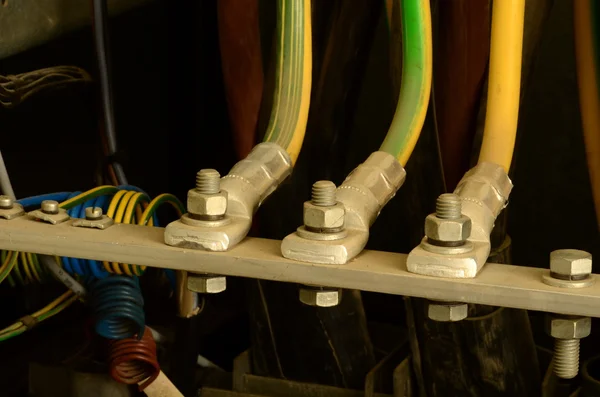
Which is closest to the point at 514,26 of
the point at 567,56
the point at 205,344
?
the point at 567,56

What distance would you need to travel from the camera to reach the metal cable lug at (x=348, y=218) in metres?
0.62

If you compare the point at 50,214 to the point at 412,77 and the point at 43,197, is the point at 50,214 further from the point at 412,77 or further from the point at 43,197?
the point at 412,77

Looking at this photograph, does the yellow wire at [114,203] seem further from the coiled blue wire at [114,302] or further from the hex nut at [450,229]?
the hex nut at [450,229]

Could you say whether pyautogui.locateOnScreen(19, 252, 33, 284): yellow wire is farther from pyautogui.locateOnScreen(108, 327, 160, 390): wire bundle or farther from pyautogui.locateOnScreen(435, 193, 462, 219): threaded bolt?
pyautogui.locateOnScreen(435, 193, 462, 219): threaded bolt

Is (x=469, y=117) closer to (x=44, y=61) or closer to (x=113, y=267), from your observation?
(x=113, y=267)

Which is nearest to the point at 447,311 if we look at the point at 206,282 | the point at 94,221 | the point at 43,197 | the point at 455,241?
the point at 455,241

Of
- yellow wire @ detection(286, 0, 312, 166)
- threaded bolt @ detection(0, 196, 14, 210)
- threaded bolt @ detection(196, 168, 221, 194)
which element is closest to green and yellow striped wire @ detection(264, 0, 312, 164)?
yellow wire @ detection(286, 0, 312, 166)

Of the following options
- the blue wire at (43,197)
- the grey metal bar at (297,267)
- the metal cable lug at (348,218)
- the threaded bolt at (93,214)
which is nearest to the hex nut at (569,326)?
the grey metal bar at (297,267)

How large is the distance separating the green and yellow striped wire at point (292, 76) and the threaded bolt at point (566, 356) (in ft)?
0.83

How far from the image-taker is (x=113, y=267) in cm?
77

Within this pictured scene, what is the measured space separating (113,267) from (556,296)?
1.23ft

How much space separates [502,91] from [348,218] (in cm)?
17

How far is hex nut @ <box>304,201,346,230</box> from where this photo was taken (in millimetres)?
624

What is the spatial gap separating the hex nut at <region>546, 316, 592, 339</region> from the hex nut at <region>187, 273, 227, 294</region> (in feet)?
0.76
